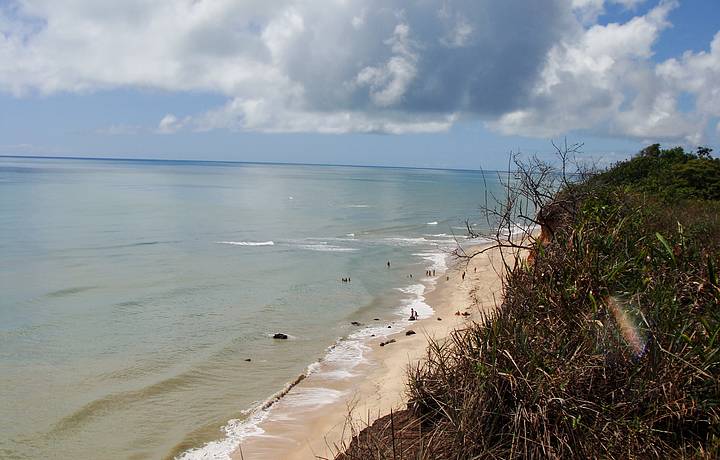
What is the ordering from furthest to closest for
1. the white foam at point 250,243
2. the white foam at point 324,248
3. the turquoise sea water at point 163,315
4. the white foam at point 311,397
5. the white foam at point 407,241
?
the white foam at point 407,241
the white foam at point 250,243
the white foam at point 324,248
the white foam at point 311,397
the turquoise sea water at point 163,315

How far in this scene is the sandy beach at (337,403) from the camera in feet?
37.7

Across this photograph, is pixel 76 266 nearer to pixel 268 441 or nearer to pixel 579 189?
pixel 268 441

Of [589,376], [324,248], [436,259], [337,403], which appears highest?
[589,376]

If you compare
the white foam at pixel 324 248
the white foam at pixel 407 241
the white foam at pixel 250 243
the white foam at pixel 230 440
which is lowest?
the white foam at pixel 250 243

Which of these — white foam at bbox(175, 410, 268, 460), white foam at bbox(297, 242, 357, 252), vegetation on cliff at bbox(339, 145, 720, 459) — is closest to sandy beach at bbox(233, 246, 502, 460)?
white foam at bbox(175, 410, 268, 460)

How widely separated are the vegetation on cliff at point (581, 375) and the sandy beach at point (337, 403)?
3.15 feet

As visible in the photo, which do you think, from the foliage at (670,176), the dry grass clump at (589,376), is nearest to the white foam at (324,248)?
the foliage at (670,176)

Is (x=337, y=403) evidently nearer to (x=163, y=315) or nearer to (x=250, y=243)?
(x=163, y=315)

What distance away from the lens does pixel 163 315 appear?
22.2 metres

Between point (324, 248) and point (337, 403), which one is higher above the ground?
point (337, 403)

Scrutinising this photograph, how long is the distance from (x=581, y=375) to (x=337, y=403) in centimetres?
804

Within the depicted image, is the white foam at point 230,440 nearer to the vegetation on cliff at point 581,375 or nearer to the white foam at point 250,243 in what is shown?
the vegetation on cliff at point 581,375

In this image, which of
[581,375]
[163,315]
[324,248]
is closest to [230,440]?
[581,375]

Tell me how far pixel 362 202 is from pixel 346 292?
182ft
